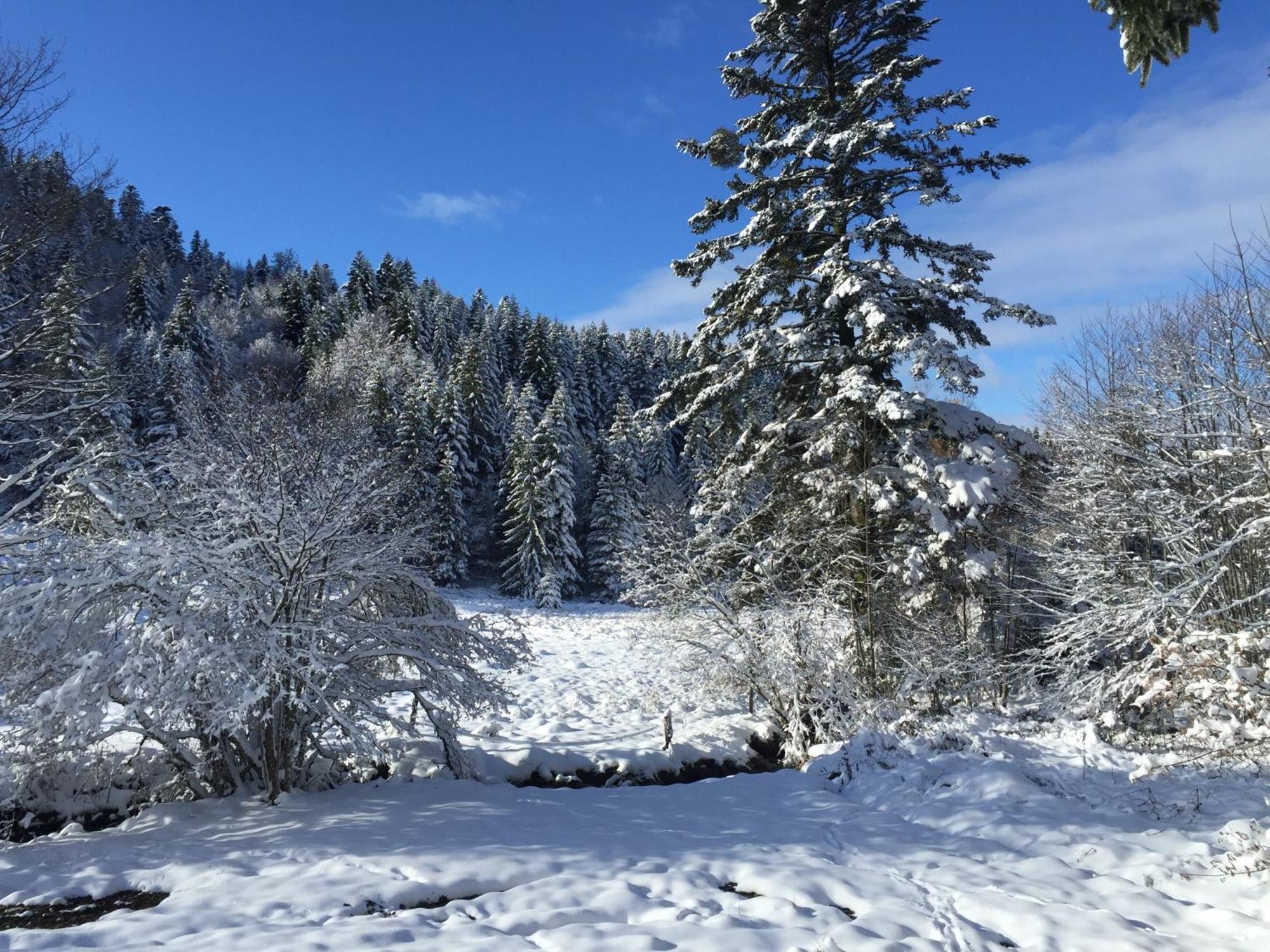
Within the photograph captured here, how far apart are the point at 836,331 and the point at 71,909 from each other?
12.1 m

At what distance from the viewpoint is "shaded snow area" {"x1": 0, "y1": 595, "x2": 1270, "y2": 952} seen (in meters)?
4.73

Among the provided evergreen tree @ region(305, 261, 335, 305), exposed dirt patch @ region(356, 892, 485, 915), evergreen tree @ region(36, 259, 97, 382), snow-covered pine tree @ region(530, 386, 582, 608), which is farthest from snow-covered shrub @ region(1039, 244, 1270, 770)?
evergreen tree @ region(305, 261, 335, 305)

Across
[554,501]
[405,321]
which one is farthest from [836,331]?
[405,321]

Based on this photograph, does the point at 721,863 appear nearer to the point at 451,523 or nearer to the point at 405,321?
the point at 451,523

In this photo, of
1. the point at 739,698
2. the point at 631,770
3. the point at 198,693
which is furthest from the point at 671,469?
the point at 198,693

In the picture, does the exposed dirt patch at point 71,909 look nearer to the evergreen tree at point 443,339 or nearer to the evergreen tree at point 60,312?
the evergreen tree at point 60,312

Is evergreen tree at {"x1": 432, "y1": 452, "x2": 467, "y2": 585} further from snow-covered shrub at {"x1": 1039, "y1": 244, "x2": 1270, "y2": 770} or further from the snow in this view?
snow-covered shrub at {"x1": 1039, "y1": 244, "x2": 1270, "y2": 770}

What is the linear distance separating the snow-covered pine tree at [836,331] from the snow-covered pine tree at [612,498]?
81.0 ft

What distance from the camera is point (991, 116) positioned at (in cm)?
997

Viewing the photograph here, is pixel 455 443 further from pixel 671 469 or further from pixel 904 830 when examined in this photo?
pixel 904 830

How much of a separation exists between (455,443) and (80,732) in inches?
1259

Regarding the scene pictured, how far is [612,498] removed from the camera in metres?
37.9

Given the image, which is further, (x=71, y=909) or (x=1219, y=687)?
(x=1219, y=687)

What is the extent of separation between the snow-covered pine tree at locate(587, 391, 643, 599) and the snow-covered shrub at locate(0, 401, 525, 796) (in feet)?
90.8
